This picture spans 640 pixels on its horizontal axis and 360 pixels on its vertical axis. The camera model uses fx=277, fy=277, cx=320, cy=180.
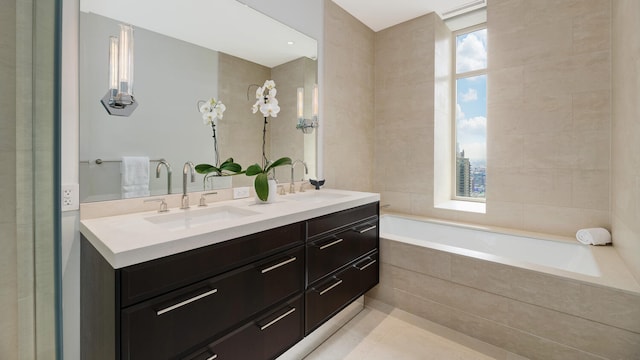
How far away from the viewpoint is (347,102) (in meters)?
2.95

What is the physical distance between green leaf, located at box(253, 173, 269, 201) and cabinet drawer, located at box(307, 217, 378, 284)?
441 mm

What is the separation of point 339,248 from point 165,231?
3.50ft

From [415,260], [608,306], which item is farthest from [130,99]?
[608,306]

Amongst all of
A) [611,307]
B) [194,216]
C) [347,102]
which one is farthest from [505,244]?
[194,216]

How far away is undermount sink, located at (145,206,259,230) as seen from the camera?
4.56 feet

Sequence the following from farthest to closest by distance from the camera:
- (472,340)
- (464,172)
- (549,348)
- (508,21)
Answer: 1. (464,172)
2. (508,21)
3. (472,340)
4. (549,348)

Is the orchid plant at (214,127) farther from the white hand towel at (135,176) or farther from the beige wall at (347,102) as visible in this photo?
the beige wall at (347,102)

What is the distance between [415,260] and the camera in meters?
2.14

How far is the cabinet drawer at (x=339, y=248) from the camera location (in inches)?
62.8

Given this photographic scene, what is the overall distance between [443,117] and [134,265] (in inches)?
125

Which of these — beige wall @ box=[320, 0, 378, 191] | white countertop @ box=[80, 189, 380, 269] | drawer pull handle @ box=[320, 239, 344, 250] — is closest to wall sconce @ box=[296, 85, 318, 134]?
beige wall @ box=[320, 0, 378, 191]

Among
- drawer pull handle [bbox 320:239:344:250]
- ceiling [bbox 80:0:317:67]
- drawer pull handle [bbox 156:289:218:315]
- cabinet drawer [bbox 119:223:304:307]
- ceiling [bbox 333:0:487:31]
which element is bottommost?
drawer pull handle [bbox 156:289:218:315]

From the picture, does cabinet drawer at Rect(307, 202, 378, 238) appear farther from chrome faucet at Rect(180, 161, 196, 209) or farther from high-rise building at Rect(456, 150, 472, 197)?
high-rise building at Rect(456, 150, 472, 197)

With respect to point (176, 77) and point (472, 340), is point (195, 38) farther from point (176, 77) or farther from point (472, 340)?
point (472, 340)
